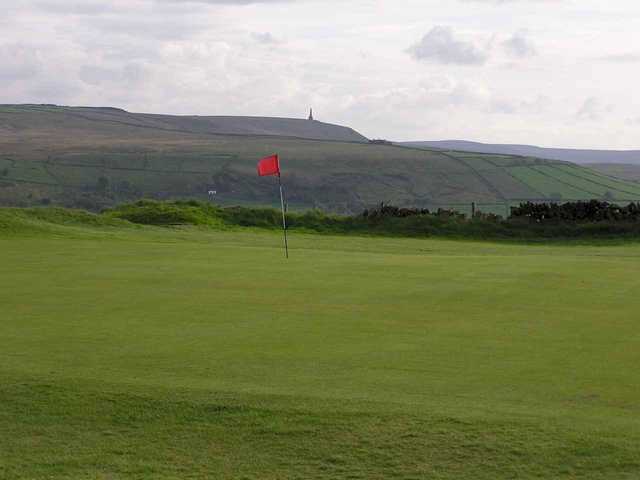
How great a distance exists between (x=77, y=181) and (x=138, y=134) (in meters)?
74.9

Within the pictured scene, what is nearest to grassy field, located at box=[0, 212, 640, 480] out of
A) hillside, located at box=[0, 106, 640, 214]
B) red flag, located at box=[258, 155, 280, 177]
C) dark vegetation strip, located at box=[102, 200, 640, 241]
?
red flag, located at box=[258, 155, 280, 177]

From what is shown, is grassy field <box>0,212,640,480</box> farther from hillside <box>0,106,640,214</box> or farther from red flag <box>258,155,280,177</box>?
hillside <box>0,106,640,214</box>

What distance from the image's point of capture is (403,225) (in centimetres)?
3634

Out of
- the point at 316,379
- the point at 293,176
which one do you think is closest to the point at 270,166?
the point at 316,379

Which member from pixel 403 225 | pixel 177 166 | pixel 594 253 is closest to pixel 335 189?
pixel 177 166

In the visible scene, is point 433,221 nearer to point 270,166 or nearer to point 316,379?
point 270,166

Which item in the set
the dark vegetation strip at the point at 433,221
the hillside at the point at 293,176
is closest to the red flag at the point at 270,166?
the dark vegetation strip at the point at 433,221

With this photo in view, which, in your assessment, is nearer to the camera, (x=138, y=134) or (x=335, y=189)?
(x=335, y=189)

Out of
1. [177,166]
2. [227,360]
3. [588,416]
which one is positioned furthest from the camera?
[177,166]

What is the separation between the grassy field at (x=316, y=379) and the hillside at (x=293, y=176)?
220 feet

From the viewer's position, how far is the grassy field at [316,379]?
6449mm

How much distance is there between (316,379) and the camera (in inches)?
315

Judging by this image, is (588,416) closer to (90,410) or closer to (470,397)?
(470,397)

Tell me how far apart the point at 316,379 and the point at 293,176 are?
108 meters
